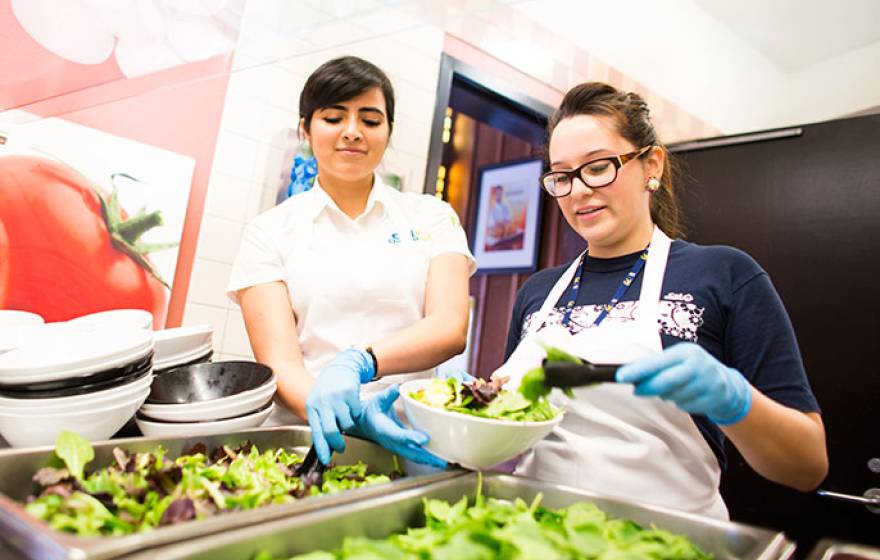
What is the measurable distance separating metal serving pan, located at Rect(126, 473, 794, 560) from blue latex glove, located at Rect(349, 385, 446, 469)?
12 cm

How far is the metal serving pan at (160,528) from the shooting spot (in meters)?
0.59

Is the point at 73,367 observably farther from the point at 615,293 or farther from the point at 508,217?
the point at 508,217

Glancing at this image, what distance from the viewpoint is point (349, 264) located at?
1790mm

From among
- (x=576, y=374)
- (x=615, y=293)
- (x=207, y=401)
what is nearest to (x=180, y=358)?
(x=207, y=401)

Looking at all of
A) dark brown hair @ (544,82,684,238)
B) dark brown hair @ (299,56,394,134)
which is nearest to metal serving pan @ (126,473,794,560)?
dark brown hair @ (544,82,684,238)

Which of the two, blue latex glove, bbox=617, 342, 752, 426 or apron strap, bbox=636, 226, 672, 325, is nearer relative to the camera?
blue latex glove, bbox=617, 342, 752, 426

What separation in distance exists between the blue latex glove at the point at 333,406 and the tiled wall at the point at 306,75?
2.78ft

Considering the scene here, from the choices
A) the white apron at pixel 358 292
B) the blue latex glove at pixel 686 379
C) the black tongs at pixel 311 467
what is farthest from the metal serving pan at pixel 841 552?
the white apron at pixel 358 292

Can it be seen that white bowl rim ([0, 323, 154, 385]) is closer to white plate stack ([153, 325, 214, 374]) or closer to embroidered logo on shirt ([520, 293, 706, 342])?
white plate stack ([153, 325, 214, 374])

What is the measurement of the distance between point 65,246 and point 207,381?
1.19m

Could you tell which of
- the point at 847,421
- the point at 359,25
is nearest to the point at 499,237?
the point at 847,421

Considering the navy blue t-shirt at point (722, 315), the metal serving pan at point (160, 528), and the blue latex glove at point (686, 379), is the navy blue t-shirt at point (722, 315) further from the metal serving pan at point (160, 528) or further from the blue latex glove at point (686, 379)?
the metal serving pan at point (160, 528)

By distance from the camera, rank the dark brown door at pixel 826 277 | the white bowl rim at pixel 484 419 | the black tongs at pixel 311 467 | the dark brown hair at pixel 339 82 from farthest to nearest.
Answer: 1. the dark brown door at pixel 826 277
2. the dark brown hair at pixel 339 82
3. the black tongs at pixel 311 467
4. the white bowl rim at pixel 484 419

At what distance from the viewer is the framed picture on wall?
457 centimetres
